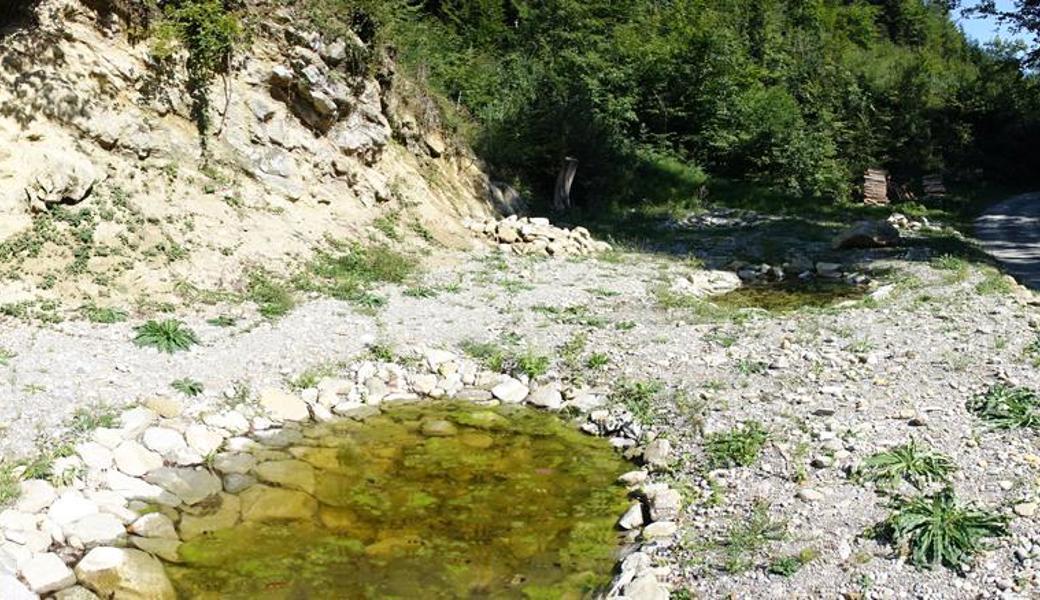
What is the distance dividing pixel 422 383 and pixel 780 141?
26036 millimetres

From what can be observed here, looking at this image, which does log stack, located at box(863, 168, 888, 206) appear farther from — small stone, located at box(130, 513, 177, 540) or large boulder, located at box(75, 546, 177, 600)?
large boulder, located at box(75, 546, 177, 600)

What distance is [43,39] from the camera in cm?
1387

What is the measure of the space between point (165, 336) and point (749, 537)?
7.85m

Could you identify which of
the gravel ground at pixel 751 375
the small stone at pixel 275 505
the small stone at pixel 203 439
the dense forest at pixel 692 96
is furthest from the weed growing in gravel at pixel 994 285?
the dense forest at pixel 692 96

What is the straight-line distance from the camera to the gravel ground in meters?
6.68

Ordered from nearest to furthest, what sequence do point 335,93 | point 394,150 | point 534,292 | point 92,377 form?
point 92,377 < point 534,292 < point 335,93 < point 394,150

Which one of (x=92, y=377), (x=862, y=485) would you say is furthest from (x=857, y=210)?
(x=92, y=377)

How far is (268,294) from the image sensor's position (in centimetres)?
1342

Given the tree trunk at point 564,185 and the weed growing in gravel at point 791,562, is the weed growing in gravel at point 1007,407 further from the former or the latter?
the tree trunk at point 564,185

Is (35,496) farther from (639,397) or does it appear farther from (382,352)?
(639,397)

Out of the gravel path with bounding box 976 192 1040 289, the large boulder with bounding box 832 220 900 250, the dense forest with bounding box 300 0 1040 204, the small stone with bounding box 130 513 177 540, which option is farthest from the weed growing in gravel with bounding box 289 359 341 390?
the large boulder with bounding box 832 220 900 250

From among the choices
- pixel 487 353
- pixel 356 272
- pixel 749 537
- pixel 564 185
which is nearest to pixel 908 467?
pixel 749 537

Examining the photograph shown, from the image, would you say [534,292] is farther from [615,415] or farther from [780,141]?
[780,141]

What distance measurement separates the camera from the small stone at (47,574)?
625cm
